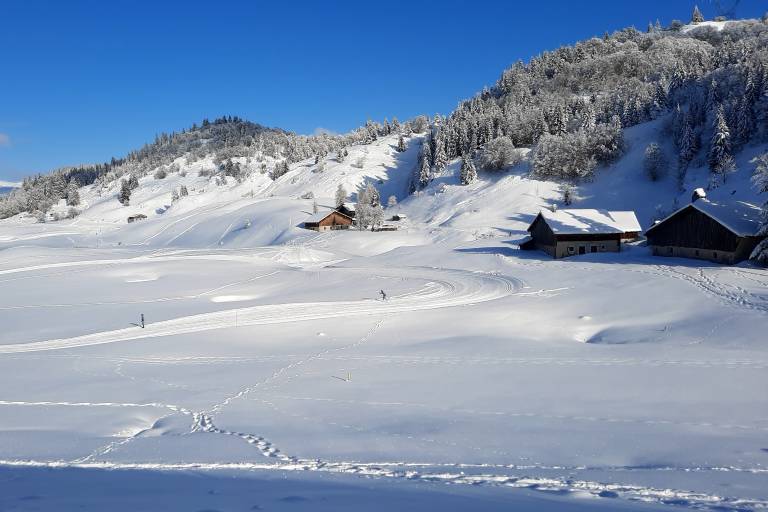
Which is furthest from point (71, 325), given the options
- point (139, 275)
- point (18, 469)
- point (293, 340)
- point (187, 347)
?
point (18, 469)

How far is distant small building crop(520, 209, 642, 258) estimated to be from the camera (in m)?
52.5

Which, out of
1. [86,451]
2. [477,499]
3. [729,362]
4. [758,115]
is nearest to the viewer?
[477,499]

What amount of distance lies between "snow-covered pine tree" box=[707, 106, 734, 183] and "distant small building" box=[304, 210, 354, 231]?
198ft

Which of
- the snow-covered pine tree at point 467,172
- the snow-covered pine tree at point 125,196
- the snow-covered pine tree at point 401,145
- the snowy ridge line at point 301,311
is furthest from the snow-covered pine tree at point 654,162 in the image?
the snow-covered pine tree at point 125,196

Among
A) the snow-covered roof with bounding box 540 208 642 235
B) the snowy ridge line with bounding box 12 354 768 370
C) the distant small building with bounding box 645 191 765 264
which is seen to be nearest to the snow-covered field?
the snowy ridge line with bounding box 12 354 768 370

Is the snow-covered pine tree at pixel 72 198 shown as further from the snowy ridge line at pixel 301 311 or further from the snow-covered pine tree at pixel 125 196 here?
the snowy ridge line at pixel 301 311

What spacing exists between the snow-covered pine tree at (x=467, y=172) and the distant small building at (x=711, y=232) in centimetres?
5468

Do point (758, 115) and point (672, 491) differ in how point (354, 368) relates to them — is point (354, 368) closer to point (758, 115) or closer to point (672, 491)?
point (672, 491)

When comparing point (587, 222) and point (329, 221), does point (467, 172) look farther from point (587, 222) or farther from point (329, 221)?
point (587, 222)

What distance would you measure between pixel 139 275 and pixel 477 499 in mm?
47241

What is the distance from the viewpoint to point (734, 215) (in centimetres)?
Result: 4175

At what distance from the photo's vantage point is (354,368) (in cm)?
1995

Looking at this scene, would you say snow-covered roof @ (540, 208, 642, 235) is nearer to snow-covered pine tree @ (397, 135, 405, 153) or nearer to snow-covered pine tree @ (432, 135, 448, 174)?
snow-covered pine tree @ (432, 135, 448, 174)

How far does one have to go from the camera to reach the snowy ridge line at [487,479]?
25.0ft
